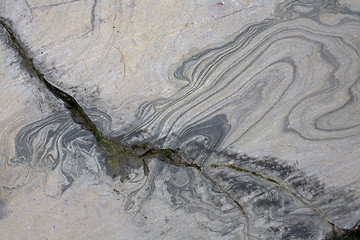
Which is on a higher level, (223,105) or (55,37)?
(55,37)

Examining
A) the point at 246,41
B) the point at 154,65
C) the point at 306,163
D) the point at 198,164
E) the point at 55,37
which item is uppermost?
the point at 55,37

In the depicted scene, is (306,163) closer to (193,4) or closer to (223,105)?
(223,105)

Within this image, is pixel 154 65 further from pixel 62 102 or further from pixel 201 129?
pixel 62 102

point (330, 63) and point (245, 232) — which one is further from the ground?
point (330, 63)

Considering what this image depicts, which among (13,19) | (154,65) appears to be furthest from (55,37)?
(154,65)

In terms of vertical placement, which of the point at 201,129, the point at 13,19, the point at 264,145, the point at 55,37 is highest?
the point at 13,19

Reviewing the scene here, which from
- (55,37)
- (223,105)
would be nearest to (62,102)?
(55,37)
